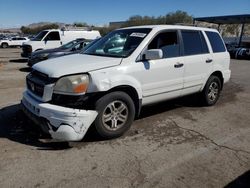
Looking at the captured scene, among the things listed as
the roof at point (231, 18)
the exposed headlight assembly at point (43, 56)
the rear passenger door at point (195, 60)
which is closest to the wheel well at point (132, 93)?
the rear passenger door at point (195, 60)

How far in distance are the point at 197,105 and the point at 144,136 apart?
2435 mm

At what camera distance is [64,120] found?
3795mm

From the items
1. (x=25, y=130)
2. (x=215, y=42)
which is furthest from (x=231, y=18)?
(x=25, y=130)

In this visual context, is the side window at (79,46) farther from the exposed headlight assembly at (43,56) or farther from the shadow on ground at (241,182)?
the shadow on ground at (241,182)

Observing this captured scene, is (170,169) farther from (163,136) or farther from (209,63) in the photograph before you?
(209,63)

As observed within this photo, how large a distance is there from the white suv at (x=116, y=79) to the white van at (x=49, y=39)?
470 inches

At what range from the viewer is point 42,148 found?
4.03m

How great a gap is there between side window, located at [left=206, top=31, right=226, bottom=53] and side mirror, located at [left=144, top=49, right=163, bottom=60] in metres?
2.18

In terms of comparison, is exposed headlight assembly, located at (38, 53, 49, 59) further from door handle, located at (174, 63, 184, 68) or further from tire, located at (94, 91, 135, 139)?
tire, located at (94, 91, 135, 139)

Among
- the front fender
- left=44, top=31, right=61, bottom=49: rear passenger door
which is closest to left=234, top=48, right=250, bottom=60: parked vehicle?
left=44, top=31, right=61, bottom=49: rear passenger door

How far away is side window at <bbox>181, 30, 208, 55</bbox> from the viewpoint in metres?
5.53

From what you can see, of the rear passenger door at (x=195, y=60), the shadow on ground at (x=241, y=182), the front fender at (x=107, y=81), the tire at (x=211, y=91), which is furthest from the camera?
the tire at (x=211, y=91)

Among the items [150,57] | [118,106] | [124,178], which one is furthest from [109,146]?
[150,57]

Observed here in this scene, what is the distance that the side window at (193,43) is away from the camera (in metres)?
5.53
